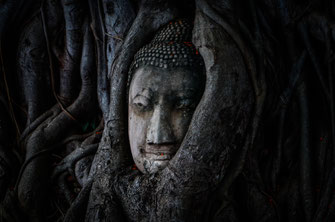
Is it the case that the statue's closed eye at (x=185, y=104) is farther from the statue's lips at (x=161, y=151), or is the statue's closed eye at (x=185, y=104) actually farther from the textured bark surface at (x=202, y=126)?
the statue's lips at (x=161, y=151)

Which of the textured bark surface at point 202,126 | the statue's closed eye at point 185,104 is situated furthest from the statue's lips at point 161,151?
the statue's closed eye at point 185,104

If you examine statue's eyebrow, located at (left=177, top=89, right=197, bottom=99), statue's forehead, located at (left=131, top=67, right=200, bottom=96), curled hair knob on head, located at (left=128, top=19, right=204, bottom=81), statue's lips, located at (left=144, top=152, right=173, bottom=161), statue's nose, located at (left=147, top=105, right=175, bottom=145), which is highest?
curled hair knob on head, located at (left=128, top=19, right=204, bottom=81)

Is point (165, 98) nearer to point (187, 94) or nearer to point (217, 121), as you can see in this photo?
point (187, 94)

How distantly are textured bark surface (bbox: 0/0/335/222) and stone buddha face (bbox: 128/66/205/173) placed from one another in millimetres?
116

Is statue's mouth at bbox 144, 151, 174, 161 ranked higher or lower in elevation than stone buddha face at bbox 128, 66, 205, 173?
lower

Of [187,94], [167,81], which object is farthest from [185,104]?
[167,81]

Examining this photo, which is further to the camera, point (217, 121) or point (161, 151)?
point (161, 151)

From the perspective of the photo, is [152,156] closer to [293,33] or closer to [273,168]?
[273,168]

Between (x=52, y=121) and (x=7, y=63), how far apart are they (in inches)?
33.6

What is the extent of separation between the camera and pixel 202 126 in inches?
62.5

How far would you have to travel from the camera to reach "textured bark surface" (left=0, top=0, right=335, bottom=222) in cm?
161

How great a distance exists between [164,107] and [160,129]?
14 centimetres

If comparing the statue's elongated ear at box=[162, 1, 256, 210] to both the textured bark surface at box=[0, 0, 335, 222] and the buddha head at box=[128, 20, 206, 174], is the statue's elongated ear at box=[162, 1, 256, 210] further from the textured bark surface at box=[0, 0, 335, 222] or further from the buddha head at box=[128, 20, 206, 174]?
the buddha head at box=[128, 20, 206, 174]

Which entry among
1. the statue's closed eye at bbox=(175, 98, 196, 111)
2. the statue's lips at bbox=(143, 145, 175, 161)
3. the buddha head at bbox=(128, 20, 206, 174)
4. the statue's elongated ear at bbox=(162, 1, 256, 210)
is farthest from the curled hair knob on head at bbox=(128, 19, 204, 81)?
the statue's lips at bbox=(143, 145, 175, 161)
